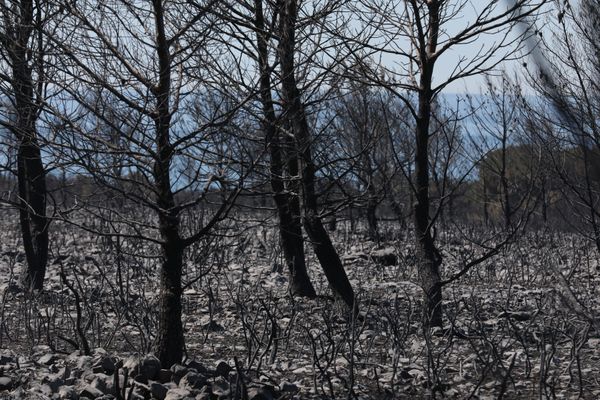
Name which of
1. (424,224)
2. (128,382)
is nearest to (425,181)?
(424,224)

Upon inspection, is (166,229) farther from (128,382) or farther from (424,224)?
Result: (424,224)

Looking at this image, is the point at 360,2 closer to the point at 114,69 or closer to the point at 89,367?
the point at 114,69

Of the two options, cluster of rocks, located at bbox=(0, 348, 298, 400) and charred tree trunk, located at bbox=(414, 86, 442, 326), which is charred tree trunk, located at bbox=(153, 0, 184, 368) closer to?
cluster of rocks, located at bbox=(0, 348, 298, 400)

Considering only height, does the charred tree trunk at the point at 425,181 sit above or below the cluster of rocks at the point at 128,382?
above

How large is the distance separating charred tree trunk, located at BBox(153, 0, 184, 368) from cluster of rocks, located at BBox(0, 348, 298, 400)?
0.66 feet

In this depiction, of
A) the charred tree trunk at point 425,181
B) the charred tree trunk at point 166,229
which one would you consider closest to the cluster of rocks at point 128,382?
the charred tree trunk at point 166,229

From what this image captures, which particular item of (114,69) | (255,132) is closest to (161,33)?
(114,69)

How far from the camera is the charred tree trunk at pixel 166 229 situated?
507 cm

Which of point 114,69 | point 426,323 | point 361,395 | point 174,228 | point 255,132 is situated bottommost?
point 361,395

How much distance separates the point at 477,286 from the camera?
35.1 feet

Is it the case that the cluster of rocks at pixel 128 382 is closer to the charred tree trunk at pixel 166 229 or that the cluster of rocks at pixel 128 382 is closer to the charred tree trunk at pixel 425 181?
the charred tree trunk at pixel 166 229

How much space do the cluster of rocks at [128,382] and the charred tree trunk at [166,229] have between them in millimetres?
200

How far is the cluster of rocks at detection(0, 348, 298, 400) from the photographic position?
4684 mm

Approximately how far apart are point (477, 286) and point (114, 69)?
6.85 metres
